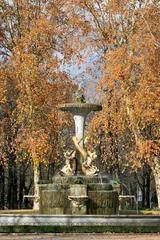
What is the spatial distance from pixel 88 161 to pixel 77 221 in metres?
6.82

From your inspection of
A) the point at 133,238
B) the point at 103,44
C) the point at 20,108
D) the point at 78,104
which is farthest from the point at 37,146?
the point at 133,238

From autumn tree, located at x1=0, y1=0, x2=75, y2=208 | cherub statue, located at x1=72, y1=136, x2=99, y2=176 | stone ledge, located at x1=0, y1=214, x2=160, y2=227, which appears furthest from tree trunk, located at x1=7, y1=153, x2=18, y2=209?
Result: stone ledge, located at x1=0, y1=214, x2=160, y2=227

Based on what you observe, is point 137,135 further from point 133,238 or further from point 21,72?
point 133,238

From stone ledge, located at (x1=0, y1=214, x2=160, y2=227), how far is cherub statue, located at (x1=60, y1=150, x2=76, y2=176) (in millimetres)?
6234

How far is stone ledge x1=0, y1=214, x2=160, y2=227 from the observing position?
61.5 feet

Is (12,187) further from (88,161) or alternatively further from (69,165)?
(88,161)

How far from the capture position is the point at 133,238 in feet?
51.4

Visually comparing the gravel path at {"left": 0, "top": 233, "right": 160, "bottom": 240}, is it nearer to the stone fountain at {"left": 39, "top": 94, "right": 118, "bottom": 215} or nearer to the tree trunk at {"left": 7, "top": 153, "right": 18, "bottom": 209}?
the stone fountain at {"left": 39, "top": 94, "right": 118, "bottom": 215}

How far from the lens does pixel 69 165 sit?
83.4 feet

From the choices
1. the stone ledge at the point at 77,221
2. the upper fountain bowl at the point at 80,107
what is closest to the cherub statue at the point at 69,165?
the upper fountain bowl at the point at 80,107

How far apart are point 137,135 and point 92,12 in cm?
822

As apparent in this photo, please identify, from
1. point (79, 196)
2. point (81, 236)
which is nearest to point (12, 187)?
point (79, 196)

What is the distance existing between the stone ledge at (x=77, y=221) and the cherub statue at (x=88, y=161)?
20.1ft

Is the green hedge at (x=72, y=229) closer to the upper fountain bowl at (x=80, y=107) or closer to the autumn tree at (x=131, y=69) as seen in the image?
the upper fountain bowl at (x=80, y=107)
